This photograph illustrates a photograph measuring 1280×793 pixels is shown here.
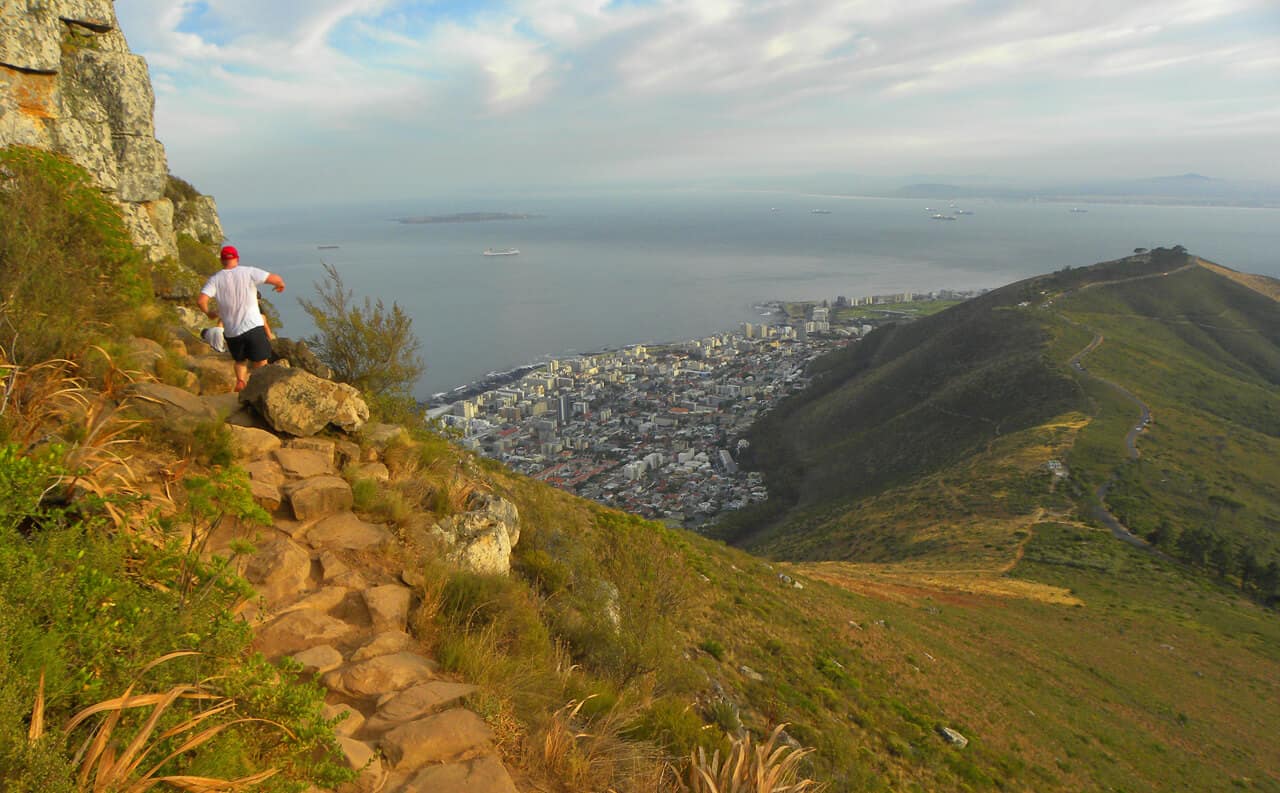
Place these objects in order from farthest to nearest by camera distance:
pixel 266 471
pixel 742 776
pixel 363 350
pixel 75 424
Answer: pixel 363 350 < pixel 266 471 < pixel 75 424 < pixel 742 776

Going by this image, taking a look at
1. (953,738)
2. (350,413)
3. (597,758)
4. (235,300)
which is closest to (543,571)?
(350,413)

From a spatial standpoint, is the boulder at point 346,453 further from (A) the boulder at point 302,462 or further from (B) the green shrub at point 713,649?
(B) the green shrub at point 713,649

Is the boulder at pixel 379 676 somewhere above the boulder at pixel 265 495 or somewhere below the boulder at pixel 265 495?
below

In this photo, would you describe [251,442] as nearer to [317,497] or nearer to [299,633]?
[317,497]

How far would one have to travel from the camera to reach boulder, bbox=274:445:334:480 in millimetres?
4520

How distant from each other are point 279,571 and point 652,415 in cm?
5376

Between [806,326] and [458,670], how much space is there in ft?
277

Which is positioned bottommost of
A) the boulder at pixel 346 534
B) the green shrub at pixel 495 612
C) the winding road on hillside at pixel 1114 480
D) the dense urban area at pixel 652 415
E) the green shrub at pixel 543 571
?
the dense urban area at pixel 652 415

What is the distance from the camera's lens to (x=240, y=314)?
582 cm

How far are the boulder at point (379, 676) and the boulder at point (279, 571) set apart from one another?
0.72m

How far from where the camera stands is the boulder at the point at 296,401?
5.01m

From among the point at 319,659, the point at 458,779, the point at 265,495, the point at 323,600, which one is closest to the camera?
the point at 458,779

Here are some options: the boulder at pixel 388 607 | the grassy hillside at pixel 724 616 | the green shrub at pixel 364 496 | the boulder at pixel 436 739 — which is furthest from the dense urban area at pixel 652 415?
the boulder at pixel 436 739

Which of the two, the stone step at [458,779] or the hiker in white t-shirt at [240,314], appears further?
the hiker in white t-shirt at [240,314]
